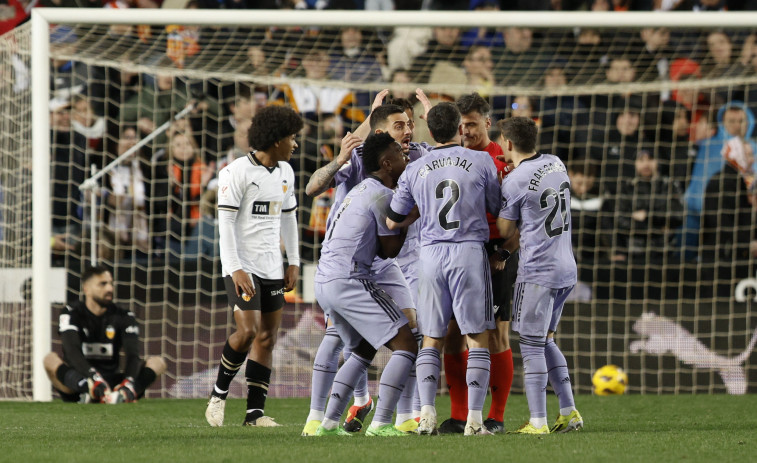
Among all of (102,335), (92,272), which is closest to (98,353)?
(102,335)

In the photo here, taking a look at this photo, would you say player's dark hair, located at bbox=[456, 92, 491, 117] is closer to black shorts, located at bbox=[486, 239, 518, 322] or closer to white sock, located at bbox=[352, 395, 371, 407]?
black shorts, located at bbox=[486, 239, 518, 322]

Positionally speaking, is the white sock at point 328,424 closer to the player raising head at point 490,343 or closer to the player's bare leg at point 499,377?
the player raising head at point 490,343

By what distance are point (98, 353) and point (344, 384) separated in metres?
4.21

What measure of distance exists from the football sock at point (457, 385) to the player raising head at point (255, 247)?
1.16 m

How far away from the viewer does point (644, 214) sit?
404 inches

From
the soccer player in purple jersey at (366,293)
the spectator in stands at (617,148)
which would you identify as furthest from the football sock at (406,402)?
the spectator in stands at (617,148)

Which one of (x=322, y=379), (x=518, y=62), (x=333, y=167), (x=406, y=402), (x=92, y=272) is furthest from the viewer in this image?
(x=518, y=62)

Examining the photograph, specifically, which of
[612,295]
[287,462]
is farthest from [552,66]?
[287,462]

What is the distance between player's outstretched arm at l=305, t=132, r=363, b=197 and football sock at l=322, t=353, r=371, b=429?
1.00 m

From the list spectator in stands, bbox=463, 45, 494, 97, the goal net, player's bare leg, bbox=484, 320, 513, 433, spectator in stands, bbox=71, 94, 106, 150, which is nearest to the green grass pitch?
player's bare leg, bbox=484, 320, 513, 433

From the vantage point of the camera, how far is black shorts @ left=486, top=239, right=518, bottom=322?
5.89 m

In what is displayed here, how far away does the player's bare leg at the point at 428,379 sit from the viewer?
5.40m

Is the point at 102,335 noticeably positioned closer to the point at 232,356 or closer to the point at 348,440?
the point at 232,356

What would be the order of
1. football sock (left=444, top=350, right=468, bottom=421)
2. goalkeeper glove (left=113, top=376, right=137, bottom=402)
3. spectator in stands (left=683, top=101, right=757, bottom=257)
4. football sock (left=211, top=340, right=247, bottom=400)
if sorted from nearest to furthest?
football sock (left=444, top=350, right=468, bottom=421), football sock (left=211, top=340, right=247, bottom=400), goalkeeper glove (left=113, top=376, right=137, bottom=402), spectator in stands (left=683, top=101, right=757, bottom=257)
